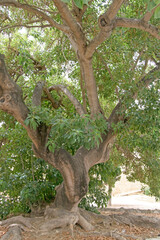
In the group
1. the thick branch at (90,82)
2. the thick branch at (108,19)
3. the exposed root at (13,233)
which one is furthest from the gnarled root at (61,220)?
the thick branch at (108,19)

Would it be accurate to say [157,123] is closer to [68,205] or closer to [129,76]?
[129,76]

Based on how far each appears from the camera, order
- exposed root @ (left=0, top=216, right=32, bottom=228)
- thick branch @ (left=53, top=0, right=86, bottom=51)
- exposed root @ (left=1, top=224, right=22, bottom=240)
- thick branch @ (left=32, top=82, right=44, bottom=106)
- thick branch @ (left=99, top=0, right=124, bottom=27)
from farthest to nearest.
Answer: thick branch @ (left=32, top=82, right=44, bottom=106), exposed root @ (left=0, top=216, right=32, bottom=228), exposed root @ (left=1, top=224, right=22, bottom=240), thick branch @ (left=53, top=0, right=86, bottom=51), thick branch @ (left=99, top=0, right=124, bottom=27)

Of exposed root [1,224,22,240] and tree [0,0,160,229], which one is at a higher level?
tree [0,0,160,229]

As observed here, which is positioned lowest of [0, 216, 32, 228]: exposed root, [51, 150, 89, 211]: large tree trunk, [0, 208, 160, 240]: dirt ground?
[0, 208, 160, 240]: dirt ground

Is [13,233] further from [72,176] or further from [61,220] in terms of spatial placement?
[72,176]

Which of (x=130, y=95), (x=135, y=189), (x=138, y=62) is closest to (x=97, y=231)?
(x=130, y=95)

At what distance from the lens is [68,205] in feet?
21.0

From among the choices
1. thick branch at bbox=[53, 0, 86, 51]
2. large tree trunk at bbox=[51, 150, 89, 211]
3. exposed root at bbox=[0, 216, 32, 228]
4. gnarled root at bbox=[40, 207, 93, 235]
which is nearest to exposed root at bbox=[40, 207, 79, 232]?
gnarled root at bbox=[40, 207, 93, 235]

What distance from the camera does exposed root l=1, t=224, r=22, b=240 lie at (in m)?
5.28

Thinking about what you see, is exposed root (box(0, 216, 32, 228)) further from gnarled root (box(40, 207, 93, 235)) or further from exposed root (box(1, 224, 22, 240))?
gnarled root (box(40, 207, 93, 235))

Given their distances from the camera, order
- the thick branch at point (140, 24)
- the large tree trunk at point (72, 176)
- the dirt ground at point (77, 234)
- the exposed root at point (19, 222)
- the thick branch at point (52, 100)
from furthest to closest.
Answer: the thick branch at point (52, 100)
the exposed root at point (19, 222)
the large tree trunk at point (72, 176)
the dirt ground at point (77, 234)
the thick branch at point (140, 24)

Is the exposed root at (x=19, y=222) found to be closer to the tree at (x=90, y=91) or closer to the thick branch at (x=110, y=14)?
the tree at (x=90, y=91)

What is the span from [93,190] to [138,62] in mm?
3921

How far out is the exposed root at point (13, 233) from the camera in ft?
17.3
